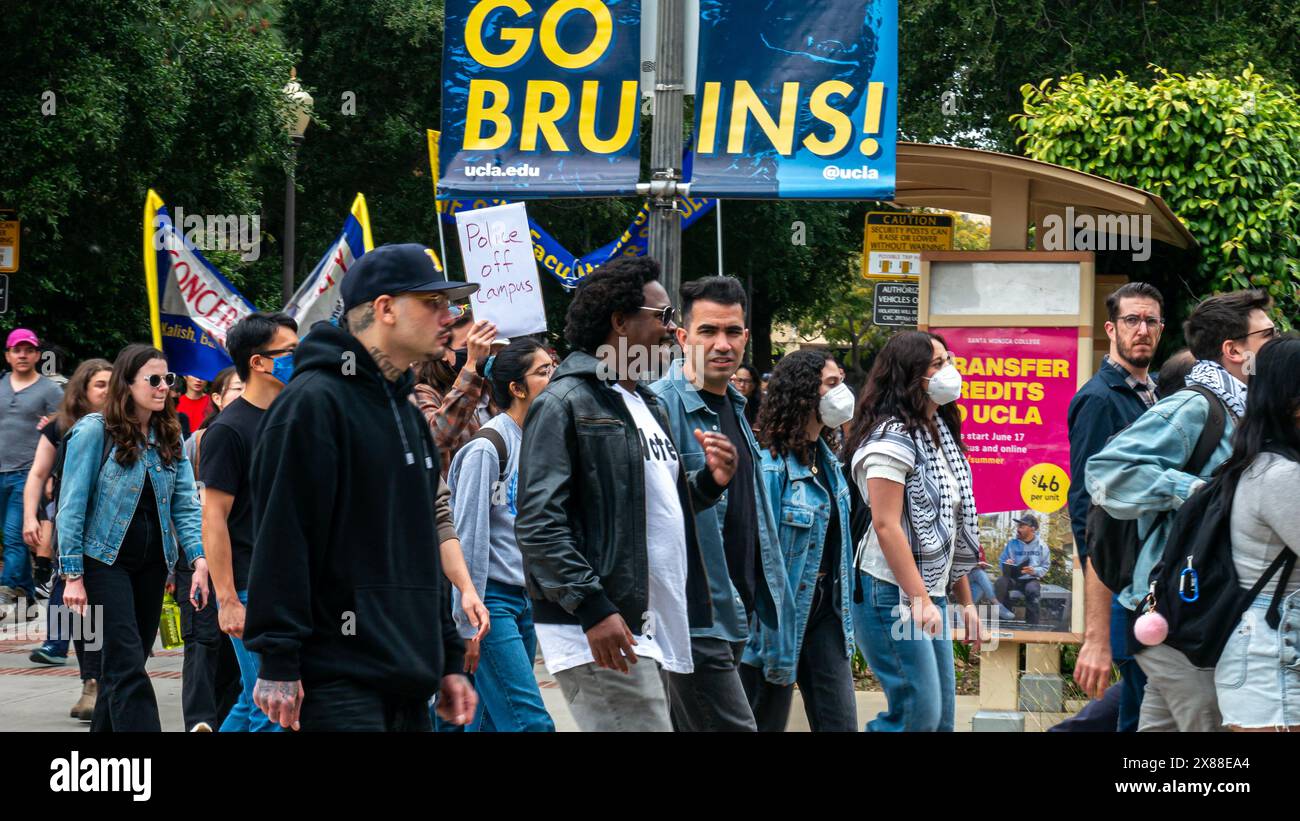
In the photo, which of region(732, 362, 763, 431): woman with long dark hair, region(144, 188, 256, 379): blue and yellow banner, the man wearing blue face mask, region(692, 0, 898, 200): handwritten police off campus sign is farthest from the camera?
region(732, 362, 763, 431): woman with long dark hair

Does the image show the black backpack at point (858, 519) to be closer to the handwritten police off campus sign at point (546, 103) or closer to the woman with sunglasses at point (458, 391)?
the woman with sunglasses at point (458, 391)

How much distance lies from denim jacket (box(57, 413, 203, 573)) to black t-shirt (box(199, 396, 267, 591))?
50.6 inches

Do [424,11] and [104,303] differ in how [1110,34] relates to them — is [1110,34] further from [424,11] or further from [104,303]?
[104,303]

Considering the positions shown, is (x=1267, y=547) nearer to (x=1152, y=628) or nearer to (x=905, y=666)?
(x=1152, y=628)

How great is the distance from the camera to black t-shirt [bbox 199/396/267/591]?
575 cm

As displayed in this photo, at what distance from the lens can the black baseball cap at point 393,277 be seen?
Result: 4004mm

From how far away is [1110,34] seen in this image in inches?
865

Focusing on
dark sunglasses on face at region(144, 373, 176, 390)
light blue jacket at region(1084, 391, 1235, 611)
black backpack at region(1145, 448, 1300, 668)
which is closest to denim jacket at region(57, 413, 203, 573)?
dark sunglasses on face at region(144, 373, 176, 390)

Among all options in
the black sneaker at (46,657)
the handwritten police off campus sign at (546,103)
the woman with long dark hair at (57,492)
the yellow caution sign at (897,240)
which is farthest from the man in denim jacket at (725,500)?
the yellow caution sign at (897,240)

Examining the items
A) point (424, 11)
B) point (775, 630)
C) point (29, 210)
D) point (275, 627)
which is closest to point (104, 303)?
point (29, 210)

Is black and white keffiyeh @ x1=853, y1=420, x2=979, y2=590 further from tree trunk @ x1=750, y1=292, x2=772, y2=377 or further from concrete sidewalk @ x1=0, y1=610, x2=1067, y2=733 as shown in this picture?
tree trunk @ x1=750, y1=292, x2=772, y2=377

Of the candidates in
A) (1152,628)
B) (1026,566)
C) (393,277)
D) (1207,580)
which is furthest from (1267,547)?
(1026,566)

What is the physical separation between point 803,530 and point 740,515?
31.9 inches

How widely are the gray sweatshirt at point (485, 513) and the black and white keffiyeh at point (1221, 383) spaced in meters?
2.44
